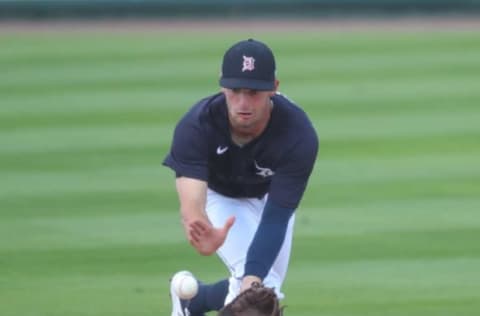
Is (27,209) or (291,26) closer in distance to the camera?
(27,209)

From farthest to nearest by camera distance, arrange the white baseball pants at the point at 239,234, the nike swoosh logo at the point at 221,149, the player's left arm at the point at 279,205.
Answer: the white baseball pants at the point at 239,234 → the nike swoosh logo at the point at 221,149 → the player's left arm at the point at 279,205

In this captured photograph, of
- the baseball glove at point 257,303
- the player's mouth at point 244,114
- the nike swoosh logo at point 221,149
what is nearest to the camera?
the baseball glove at point 257,303

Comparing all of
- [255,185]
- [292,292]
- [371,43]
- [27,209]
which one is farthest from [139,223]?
[371,43]

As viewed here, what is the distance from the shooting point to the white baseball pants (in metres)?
6.79

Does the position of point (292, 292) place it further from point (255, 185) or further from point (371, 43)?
point (371, 43)

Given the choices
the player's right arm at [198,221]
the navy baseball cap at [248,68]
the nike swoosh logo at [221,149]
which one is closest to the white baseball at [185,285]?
the player's right arm at [198,221]

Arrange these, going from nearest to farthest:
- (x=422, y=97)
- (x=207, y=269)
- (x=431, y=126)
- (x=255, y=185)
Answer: (x=255, y=185) → (x=207, y=269) → (x=431, y=126) → (x=422, y=97)

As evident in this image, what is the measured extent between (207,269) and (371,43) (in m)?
9.75

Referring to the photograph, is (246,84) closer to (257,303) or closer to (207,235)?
(207,235)

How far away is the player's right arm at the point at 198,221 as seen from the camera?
5852 mm

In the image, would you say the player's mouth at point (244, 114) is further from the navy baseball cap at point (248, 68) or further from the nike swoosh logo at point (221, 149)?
the nike swoosh logo at point (221, 149)

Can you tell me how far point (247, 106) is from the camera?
613cm

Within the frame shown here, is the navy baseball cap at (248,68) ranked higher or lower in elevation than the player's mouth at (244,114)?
higher

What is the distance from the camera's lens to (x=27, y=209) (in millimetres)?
10211
